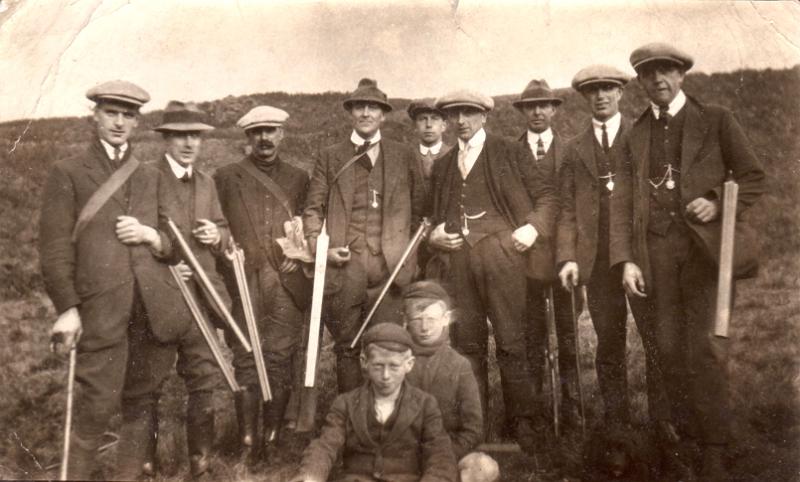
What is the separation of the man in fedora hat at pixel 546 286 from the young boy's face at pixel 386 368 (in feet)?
2.87

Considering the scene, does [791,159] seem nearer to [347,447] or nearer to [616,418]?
[616,418]

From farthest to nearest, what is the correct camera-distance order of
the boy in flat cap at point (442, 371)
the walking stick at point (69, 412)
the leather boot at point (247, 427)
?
1. the leather boot at point (247, 427)
2. the boy in flat cap at point (442, 371)
3. the walking stick at point (69, 412)

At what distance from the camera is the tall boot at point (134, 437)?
4.07 metres

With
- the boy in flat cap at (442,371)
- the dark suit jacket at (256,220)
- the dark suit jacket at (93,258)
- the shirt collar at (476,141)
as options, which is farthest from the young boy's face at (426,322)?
the dark suit jacket at (93,258)

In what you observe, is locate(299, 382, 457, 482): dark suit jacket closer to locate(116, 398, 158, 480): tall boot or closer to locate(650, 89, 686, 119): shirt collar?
locate(116, 398, 158, 480): tall boot

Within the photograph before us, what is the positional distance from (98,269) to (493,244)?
195 centimetres

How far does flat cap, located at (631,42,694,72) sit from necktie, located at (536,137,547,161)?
0.63 m

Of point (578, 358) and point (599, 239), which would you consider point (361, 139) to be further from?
point (578, 358)

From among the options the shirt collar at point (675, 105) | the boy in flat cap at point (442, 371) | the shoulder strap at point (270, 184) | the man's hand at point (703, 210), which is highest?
the shirt collar at point (675, 105)

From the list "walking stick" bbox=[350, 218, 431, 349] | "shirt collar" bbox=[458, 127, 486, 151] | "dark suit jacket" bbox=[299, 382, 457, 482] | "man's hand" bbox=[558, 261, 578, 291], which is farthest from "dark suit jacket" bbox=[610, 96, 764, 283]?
"dark suit jacket" bbox=[299, 382, 457, 482]

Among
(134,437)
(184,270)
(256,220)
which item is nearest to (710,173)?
(256,220)

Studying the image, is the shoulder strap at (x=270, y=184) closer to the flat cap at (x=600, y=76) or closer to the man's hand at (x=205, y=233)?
the man's hand at (x=205, y=233)

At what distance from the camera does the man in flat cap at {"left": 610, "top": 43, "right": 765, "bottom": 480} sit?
13.5ft

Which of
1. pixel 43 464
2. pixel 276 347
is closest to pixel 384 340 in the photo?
pixel 276 347
